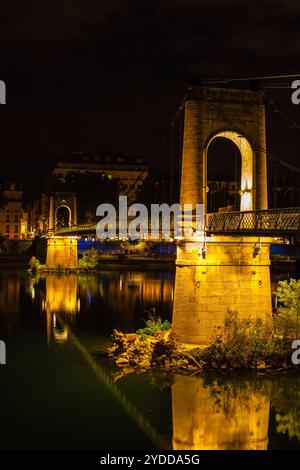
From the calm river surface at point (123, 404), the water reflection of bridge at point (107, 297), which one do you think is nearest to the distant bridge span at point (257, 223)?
the calm river surface at point (123, 404)

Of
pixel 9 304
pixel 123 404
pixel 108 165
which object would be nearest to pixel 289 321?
pixel 123 404

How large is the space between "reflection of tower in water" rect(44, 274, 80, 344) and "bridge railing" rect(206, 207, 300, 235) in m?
8.50

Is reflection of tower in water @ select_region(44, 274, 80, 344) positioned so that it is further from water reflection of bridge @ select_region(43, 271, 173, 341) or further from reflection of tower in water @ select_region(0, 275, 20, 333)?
reflection of tower in water @ select_region(0, 275, 20, 333)

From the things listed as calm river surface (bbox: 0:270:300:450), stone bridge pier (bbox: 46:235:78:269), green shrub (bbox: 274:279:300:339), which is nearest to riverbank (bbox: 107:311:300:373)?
green shrub (bbox: 274:279:300:339)

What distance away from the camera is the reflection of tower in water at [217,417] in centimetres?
1471

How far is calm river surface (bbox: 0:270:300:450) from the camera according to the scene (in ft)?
A: 48.7

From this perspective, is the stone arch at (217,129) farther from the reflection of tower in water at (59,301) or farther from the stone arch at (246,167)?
the reflection of tower in water at (59,301)

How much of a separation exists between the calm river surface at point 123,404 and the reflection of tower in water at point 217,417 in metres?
0.02

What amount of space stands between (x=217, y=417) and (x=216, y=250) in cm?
658

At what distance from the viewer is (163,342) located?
20969 mm

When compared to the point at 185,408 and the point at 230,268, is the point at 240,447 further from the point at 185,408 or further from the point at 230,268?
the point at 230,268

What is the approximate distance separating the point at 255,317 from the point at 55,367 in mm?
6262
